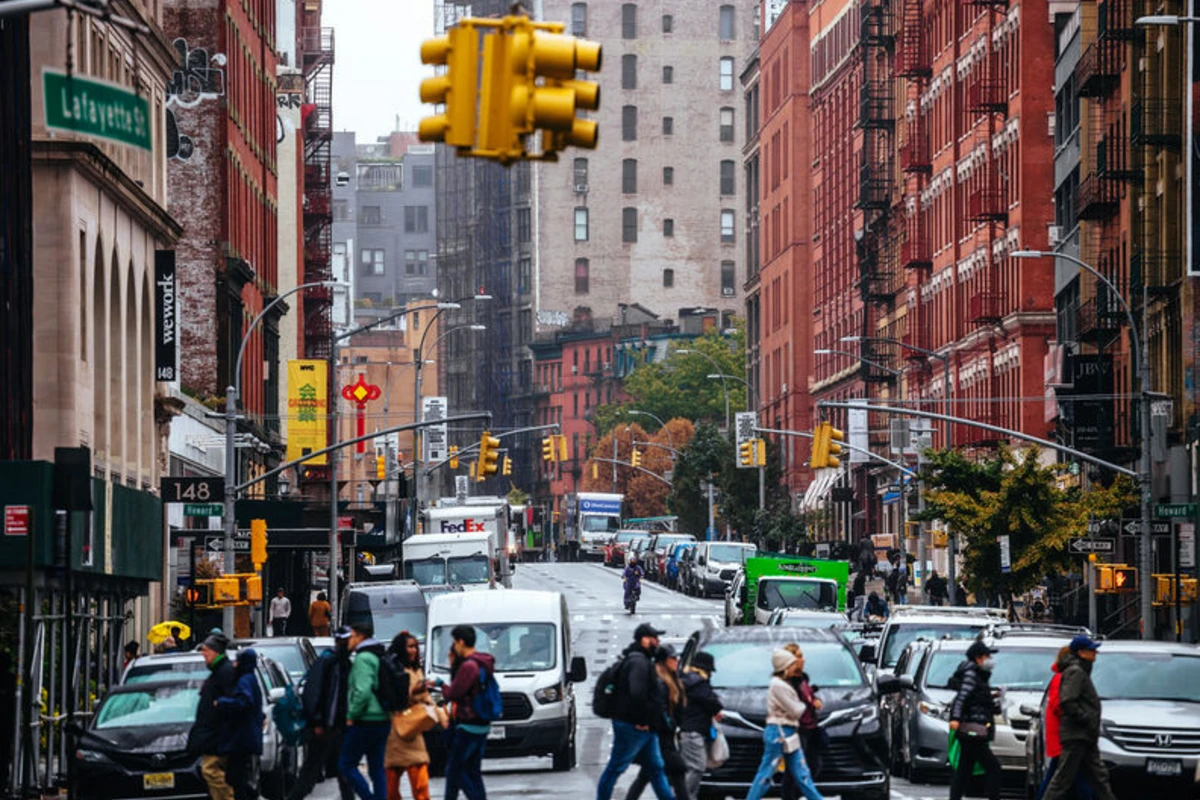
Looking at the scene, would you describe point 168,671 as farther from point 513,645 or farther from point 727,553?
point 727,553

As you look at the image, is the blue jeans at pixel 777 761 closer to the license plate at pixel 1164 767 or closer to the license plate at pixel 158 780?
the license plate at pixel 1164 767

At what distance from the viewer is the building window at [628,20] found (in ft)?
637

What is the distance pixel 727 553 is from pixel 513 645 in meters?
57.2

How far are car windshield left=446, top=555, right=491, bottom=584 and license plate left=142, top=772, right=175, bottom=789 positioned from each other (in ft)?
132

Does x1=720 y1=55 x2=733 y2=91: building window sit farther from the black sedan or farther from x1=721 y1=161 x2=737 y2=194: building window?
the black sedan

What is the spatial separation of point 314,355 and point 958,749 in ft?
295

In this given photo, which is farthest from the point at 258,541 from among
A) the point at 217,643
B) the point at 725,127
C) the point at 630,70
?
the point at 725,127

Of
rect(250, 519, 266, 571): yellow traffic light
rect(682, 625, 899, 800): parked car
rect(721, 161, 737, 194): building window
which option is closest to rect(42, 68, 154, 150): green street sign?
rect(682, 625, 899, 800): parked car

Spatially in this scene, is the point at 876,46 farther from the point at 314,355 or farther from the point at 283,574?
the point at 283,574

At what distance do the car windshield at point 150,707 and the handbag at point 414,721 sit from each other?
169 inches

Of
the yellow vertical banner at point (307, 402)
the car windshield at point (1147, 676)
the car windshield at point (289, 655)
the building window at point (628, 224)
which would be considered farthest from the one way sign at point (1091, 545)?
the building window at point (628, 224)

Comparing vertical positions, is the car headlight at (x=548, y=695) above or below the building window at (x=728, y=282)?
below

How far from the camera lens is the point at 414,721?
79.4ft

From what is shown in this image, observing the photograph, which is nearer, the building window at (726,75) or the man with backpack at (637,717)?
the man with backpack at (637,717)
